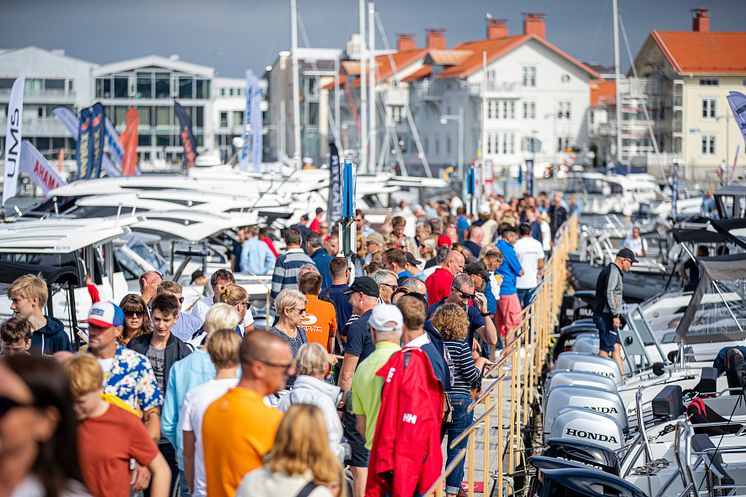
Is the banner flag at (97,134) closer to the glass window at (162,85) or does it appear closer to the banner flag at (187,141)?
the banner flag at (187,141)

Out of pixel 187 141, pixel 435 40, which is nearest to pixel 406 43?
pixel 435 40

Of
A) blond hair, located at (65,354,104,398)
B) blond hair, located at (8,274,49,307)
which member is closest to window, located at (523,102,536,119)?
blond hair, located at (8,274,49,307)

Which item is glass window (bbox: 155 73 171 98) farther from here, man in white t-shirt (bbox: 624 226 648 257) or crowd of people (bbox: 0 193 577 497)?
crowd of people (bbox: 0 193 577 497)

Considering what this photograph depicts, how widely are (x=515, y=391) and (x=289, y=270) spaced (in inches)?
122

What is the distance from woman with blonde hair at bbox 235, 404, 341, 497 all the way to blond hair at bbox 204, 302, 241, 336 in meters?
2.43

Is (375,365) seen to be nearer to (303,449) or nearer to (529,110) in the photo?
(303,449)

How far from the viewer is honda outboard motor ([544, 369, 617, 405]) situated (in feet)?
34.3

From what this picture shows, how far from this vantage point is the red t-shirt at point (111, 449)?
209 inches

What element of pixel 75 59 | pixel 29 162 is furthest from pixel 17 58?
pixel 29 162

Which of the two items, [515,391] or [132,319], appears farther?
[515,391]

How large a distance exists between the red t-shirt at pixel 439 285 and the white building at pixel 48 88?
9371cm

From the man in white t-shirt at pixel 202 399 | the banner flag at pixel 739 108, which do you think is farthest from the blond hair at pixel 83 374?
the banner flag at pixel 739 108

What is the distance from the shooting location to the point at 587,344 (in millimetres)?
13977

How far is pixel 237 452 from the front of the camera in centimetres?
522
